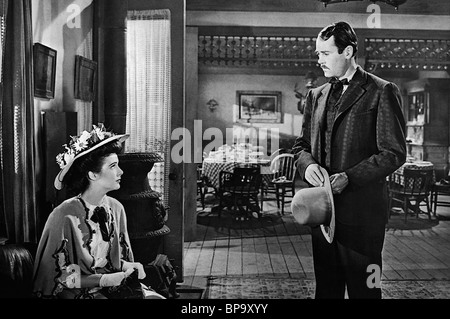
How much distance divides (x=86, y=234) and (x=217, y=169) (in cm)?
547

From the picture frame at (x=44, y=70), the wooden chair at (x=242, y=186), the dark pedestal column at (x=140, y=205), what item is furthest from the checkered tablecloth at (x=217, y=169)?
the picture frame at (x=44, y=70)


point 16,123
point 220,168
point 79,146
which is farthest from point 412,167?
point 16,123

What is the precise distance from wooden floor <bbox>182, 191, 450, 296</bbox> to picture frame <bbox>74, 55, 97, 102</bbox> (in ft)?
5.49

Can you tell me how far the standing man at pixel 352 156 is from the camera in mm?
2375

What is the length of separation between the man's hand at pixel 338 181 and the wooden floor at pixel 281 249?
7.49 feet

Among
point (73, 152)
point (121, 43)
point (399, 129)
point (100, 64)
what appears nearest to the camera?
point (399, 129)

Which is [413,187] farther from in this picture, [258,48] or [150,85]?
[150,85]

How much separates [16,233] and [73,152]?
50 centimetres

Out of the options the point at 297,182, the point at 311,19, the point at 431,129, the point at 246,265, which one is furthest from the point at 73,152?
the point at 431,129

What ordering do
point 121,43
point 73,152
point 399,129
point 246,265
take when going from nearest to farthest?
point 399,129 < point 73,152 < point 121,43 < point 246,265

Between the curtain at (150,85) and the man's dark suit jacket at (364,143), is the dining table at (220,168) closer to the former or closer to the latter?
the curtain at (150,85)
